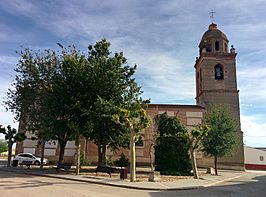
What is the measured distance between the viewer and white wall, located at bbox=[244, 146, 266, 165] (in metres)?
49.2

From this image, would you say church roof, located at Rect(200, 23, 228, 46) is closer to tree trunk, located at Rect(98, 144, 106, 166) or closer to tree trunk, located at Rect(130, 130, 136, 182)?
tree trunk, located at Rect(98, 144, 106, 166)

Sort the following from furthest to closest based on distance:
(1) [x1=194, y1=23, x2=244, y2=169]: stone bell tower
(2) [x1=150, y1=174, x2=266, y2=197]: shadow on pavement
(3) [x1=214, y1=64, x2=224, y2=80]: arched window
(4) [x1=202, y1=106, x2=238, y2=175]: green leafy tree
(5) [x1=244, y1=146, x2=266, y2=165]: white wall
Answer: (5) [x1=244, y1=146, x2=266, y2=165]: white wall
(3) [x1=214, y1=64, x2=224, y2=80]: arched window
(1) [x1=194, y1=23, x2=244, y2=169]: stone bell tower
(4) [x1=202, y1=106, x2=238, y2=175]: green leafy tree
(2) [x1=150, y1=174, x2=266, y2=197]: shadow on pavement

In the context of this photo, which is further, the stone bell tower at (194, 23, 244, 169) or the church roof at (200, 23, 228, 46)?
the church roof at (200, 23, 228, 46)

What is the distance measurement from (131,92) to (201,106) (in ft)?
62.9

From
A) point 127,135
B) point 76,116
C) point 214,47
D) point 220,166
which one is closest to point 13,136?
point 76,116

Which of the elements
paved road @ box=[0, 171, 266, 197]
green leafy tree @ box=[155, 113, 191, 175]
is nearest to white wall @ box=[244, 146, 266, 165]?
green leafy tree @ box=[155, 113, 191, 175]

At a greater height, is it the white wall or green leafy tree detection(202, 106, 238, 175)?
green leafy tree detection(202, 106, 238, 175)

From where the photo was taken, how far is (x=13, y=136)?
29.5 meters

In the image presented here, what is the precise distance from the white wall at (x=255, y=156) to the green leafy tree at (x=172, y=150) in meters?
29.8

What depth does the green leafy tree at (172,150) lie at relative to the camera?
2488 centimetres

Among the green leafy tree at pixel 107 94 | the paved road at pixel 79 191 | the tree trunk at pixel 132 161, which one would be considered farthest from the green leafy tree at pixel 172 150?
the paved road at pixel 79 191

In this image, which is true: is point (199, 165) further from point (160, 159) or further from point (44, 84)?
point (44, 84)

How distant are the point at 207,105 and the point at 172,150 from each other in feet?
55.7

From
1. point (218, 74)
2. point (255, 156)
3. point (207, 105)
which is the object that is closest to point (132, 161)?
point (207, 105)
